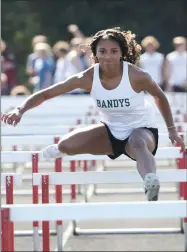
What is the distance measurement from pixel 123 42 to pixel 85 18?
67.5 ft

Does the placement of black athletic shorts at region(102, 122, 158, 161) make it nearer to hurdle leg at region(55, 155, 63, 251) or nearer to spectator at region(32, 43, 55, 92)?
hurdle leg at region(55, 155, 63, 251)

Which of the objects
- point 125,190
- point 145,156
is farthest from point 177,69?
point 145,156

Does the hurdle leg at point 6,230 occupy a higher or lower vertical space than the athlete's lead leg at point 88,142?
lower

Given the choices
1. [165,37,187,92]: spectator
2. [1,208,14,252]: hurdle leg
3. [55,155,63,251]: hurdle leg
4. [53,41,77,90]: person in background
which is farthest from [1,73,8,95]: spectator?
[1,208,14,252]: hurdle leg

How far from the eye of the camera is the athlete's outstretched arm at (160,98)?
808 centimetres

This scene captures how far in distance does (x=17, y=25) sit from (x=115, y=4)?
2.98m

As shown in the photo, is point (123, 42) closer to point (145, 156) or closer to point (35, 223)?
point (145, 156)

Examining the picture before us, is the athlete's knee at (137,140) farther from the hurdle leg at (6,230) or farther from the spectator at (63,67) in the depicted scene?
the spectator at (63,67)

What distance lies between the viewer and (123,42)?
812cm

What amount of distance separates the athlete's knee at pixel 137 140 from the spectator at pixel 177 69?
13.0 meters

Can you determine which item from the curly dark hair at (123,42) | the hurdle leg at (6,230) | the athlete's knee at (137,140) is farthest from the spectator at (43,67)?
the hurdle leg at (6,230)

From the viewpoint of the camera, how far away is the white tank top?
26.4ft

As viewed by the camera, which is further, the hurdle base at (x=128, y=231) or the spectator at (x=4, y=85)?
the spectator at (x=4, y=85)

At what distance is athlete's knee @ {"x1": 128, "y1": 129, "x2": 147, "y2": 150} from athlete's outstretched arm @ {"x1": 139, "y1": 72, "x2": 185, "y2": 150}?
27 cm
